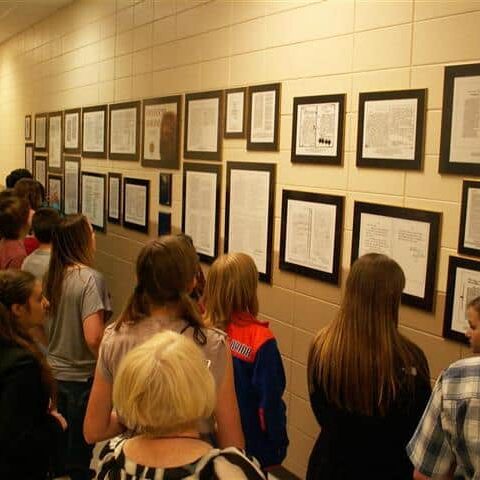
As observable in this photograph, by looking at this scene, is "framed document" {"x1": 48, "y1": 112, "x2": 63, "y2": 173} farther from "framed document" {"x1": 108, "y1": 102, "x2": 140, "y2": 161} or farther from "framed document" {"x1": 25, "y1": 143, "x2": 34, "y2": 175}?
"framed document" {"x1": 108, "y1": 102, "x2": 140, "y2": 161}

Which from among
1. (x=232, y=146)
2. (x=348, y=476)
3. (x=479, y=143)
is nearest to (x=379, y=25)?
(x=479, y=143)

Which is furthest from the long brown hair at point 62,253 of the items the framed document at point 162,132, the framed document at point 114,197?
the framed document at point 114,197

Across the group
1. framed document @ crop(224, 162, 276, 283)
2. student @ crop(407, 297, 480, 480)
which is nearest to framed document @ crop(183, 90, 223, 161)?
framed document @ crop(224, 162, 276, 283)

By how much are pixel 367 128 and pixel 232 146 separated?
3.78ft

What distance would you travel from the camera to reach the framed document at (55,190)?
6.88 m

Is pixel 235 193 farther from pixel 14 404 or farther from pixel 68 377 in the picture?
pixel 14 404

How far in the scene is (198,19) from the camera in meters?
4.13

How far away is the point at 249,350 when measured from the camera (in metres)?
2.15

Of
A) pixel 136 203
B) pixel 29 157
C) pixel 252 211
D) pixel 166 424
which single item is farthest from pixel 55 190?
pixel 166 424

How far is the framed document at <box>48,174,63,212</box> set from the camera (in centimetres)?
688

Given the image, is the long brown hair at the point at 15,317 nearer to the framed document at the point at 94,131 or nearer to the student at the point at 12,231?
the student at the point at 12,231

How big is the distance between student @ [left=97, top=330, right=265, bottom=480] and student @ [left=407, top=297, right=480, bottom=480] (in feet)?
1.71

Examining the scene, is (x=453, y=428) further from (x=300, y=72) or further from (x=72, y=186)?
(x=72, y=186)

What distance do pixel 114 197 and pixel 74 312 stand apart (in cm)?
281
